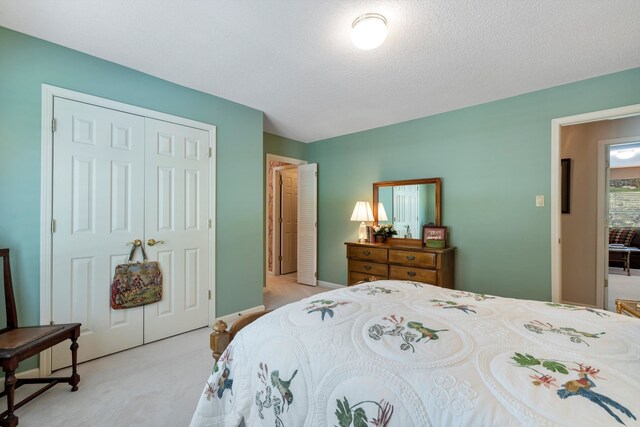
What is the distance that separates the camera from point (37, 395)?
1750 mm

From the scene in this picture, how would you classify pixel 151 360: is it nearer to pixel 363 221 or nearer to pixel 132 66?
pixel 132 66

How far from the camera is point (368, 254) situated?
11.9ft

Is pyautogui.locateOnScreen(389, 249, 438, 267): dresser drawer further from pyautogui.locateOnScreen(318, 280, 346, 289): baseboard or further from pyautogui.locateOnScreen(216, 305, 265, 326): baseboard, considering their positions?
pyautogui.locateOnScreen(216, 305, 265, 326): baseboard

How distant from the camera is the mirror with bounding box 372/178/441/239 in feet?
11.7

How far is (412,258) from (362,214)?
3.29ft

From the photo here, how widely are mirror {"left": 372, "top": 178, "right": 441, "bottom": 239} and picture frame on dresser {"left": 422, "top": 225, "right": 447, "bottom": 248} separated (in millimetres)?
72

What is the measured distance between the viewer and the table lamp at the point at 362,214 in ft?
13.0

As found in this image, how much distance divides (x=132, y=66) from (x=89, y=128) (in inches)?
25.8

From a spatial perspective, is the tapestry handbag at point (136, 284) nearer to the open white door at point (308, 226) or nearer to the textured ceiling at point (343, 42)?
the textured ceiling at point (343, 42)

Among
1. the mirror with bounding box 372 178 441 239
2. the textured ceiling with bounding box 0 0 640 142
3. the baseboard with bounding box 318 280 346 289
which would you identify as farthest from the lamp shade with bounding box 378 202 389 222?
the textured ceiling with bounding box 0 0 640 142

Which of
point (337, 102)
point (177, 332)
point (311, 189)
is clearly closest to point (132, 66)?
point (337, 102)

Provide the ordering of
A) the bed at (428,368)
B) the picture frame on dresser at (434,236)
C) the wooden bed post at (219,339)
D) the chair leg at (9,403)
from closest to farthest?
the bed at (428,368) → the wooden bed post at (219,339) → the chair leg at (9,403) → the picture frame on dresser at (434,236)

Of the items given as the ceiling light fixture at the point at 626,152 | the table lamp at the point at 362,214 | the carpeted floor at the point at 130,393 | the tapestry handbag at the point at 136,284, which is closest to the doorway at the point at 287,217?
the table lamp at the point at 362,214

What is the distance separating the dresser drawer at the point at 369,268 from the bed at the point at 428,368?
7.17 feet
